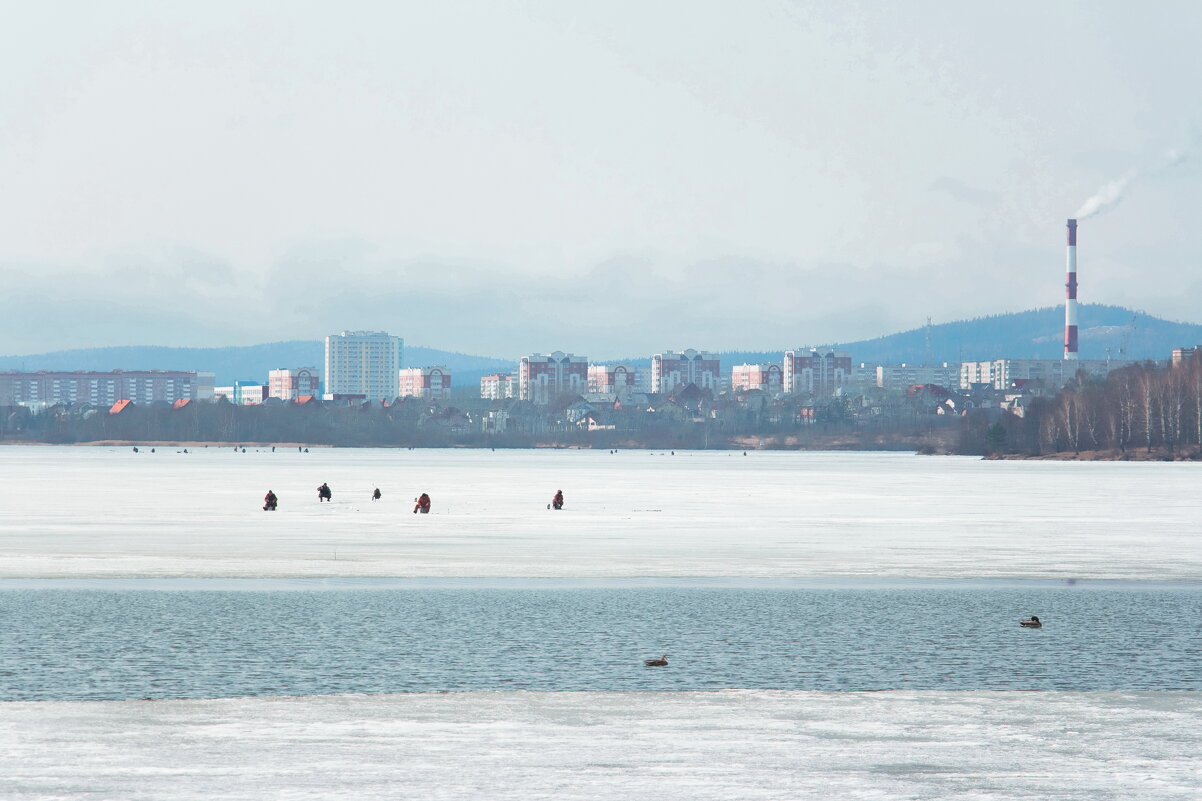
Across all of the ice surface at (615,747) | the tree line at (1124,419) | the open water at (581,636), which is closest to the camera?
the ice surface at (615,747)

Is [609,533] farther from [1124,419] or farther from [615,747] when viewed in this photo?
[1124,419]

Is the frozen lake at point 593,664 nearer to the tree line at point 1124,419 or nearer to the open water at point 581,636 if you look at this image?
the open water at point 581,636

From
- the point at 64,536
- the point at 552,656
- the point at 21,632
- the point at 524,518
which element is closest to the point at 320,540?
the point at 64,536

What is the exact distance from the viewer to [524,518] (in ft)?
147

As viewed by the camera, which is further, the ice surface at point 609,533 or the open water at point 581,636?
the ice surface at point 609,533

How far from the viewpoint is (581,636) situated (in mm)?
18672

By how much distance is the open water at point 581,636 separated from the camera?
50.3ft

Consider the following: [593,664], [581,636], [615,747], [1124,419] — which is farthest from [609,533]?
[1124,419]

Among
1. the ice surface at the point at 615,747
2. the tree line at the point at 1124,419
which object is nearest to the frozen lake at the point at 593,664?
the ice surface at the point at 615,747

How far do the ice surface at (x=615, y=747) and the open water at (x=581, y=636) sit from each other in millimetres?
1017

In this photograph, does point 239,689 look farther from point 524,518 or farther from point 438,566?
point 524,518

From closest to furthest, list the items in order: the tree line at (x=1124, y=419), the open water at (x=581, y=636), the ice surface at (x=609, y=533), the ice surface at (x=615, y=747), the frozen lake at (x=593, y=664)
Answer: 1. the ice surface at (x=615, y=747)
2. the frozen lake at (x=593, y=664)
3. the open water at (x=581, y=636)
4. the ice surface at (x=609, y=533)
5. the tree line at (x=1124, y=419)

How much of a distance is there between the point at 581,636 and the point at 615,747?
693 cm

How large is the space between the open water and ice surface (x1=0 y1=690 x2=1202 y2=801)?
1017mm
